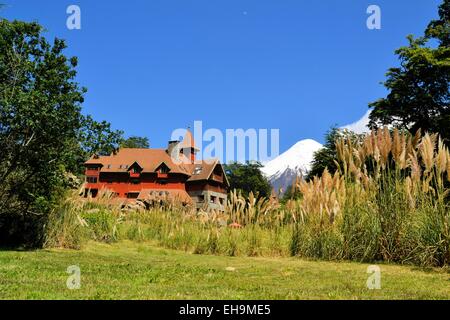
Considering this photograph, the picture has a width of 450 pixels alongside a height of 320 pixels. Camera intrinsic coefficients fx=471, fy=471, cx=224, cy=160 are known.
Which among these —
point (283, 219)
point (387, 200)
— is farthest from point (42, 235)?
point (387, 200)

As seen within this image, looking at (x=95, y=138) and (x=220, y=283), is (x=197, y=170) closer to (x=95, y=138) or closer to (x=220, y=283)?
(x=95, y=138)

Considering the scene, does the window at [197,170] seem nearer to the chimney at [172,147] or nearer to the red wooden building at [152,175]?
the red wooden building at [152,175]

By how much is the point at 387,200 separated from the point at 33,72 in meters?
8.26

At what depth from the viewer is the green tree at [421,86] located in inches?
1235

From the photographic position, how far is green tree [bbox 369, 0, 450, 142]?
31.4m

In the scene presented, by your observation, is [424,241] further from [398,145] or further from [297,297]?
[297,297]

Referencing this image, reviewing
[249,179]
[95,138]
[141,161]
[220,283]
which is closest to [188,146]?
[141,161]

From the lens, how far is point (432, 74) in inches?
1246

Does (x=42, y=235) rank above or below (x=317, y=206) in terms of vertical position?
below

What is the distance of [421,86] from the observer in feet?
107

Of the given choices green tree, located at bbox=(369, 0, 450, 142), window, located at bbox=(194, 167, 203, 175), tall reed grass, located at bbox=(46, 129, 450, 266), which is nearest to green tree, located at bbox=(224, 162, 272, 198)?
window, located at bbox=(194, 167, 203, 175)

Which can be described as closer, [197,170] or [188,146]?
[197,170]
